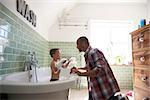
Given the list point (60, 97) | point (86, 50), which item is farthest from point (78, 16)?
point (60, 97)

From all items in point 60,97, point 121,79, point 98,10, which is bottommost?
point 121,79

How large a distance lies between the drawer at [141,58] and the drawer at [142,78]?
10 cm

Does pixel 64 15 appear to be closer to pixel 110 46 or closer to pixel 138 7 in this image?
pixel 110 46

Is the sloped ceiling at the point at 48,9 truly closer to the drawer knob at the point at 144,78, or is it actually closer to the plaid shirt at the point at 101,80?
the plaid shirt at the point at 101,80

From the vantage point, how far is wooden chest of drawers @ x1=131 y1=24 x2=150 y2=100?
6.29ft

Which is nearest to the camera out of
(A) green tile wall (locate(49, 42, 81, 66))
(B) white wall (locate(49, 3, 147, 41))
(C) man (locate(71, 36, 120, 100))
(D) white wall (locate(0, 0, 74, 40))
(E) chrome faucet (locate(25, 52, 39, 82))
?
(C) man (locate(71, 36, 120, 100))

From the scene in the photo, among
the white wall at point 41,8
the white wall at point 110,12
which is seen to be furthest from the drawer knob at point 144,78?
the white wall at point 110,12

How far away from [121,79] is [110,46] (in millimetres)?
983

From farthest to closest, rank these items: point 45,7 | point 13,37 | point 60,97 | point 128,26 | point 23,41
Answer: point 128,26 → point 45,7 → point 23,41 → point 13,37 → point 60,97

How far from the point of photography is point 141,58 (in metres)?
2.06

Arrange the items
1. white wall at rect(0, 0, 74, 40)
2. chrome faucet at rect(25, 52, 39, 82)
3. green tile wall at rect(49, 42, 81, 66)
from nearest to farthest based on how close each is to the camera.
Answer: white wall at rect(0, 0, 74, 40) < chrome faucet at rect(25, 52, 39, 82) < green tile wall at rect(49, 42, 81, 66)

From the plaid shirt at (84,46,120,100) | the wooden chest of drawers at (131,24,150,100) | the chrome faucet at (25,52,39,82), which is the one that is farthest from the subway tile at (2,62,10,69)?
the wooden chest of drawers at (131,24,150,100)

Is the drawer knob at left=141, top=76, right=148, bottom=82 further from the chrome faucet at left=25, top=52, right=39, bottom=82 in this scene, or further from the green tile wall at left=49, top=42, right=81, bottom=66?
the green tile wall at left=49, top=42, right=81, bottom=66

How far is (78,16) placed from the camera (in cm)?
496
